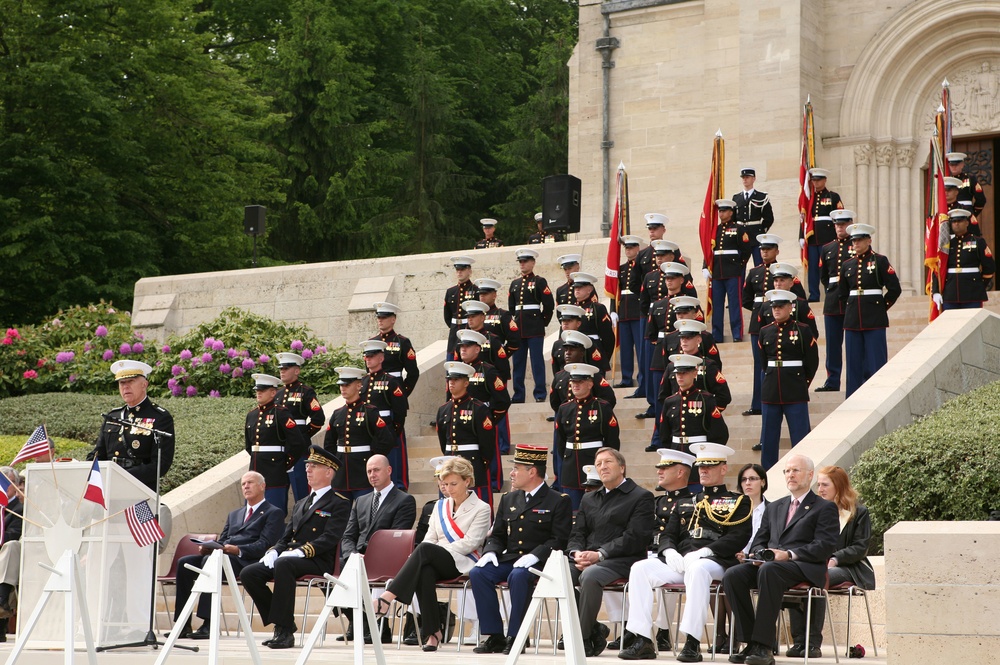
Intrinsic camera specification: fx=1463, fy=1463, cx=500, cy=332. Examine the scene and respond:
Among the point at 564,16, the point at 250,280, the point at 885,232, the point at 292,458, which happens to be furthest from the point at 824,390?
the point at 564,16

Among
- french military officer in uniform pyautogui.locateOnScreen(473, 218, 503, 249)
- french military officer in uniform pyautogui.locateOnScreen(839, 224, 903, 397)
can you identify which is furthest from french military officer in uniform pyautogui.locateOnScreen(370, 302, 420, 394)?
french military officer in uniform pyautogui.locateOnScreen(473, 218, 503, 249)

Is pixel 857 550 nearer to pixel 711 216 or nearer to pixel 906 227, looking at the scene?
pixel 711 216

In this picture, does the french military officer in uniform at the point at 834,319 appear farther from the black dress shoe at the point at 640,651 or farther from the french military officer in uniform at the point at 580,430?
the black dress shoe at the point at 640,651

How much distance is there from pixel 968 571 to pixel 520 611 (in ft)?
10.2

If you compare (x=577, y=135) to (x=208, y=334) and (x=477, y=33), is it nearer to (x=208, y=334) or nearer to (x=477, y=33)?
(x=208, y=334)

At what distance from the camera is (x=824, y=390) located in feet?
46.9

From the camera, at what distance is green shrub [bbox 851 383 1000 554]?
1025 cm

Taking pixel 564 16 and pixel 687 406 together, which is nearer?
pixel 687 406

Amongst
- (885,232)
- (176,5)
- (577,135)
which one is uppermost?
(176,5)

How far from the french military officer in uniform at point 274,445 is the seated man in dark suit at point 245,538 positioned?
164 cm

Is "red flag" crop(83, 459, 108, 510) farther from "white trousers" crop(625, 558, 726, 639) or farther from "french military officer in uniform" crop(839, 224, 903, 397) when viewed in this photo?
"french military officer in uniform" crop(839, 224, 903, 397)

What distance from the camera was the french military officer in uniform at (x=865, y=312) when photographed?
13938mm

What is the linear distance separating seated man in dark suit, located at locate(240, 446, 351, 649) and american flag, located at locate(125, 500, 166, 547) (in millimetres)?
1226

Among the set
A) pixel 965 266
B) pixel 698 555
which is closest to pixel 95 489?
pixel 698 555
